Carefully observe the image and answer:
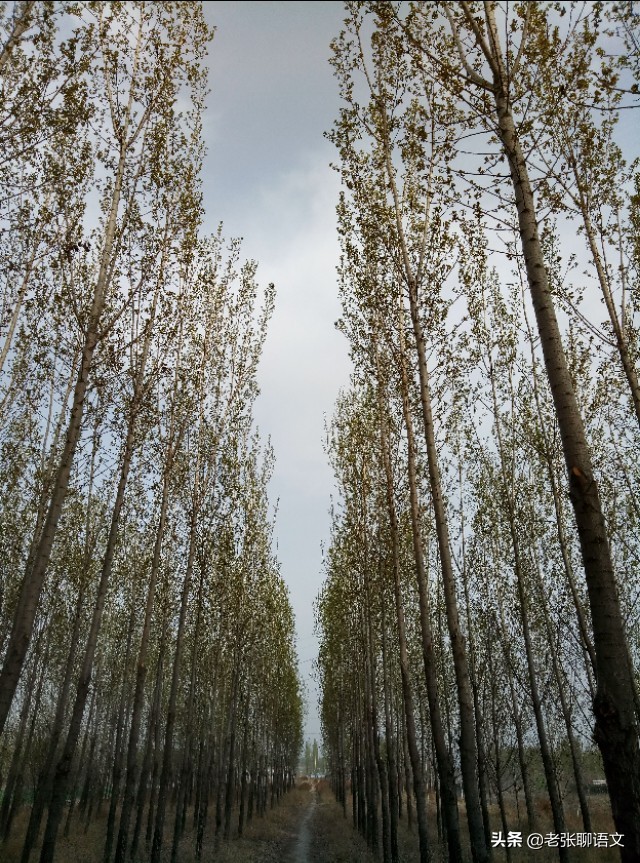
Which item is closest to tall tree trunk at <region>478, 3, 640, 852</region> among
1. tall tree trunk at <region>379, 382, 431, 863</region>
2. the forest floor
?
tall tree trunk at <region>379, 382, 431, 863</region>

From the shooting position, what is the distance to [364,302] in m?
11.0

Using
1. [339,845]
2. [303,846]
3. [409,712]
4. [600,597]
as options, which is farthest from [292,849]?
[600,597]

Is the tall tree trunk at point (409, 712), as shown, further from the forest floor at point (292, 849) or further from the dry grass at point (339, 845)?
the dry grass at point (339, 845)

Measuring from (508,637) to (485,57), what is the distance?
16477mm

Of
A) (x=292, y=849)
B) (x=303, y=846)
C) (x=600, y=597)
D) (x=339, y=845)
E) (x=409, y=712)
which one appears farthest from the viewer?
(x=303, y=846)

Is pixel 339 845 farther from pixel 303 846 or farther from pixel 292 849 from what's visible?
pixel 303 846

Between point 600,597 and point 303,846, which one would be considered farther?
point 303,846

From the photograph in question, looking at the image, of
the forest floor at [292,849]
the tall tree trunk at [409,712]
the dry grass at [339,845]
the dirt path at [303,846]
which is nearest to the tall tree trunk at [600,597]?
the tall tree trunk at [409,712]

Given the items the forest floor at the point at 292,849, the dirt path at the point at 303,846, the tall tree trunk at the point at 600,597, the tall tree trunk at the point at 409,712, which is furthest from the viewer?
the dirt path at the point at 303,846

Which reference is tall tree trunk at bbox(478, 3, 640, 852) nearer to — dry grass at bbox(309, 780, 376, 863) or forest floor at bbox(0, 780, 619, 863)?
forest floor at bbox(0, 780, 619, 863)

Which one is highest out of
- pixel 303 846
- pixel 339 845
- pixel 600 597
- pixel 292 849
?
pixel 600 597

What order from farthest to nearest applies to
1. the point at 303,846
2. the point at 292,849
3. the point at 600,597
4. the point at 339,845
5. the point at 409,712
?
the point at 303,846 < the point at 292,849 < the point at 339,845 < the point at 409,712 < the point at 600,597

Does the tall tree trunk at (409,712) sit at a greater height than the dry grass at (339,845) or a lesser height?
greater

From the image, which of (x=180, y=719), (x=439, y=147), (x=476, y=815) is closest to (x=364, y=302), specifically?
(x=439, y=147)
